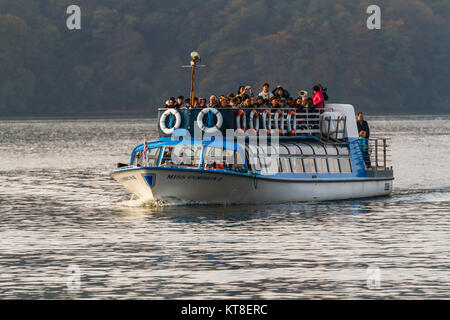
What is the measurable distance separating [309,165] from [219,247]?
13390 millimetres

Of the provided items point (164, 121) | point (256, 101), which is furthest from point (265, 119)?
point (164, 121)

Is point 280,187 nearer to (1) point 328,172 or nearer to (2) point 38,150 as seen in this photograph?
(1) point 328,172

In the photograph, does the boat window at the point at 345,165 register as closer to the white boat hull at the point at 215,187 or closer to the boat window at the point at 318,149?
the boat window at the point at 318,149

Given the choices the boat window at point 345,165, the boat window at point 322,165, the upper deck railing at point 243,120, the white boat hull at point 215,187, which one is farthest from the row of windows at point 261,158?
the upper deck railing at point 243,120

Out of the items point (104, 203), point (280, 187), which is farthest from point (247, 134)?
point (104, 203)

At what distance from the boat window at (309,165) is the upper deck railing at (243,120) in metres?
1.57

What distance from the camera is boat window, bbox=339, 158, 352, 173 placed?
53.2 metres

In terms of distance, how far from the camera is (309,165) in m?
51.1

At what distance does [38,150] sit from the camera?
113250 millimetres

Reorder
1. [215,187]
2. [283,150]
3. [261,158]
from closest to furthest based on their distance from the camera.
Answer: [215,187], [261,158], [283,150]

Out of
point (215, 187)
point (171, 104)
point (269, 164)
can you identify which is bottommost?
point (215, 187)

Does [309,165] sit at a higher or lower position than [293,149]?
lower

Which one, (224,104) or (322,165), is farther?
(322,165)

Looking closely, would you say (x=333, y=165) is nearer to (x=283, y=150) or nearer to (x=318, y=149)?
(x=318, y=149)
